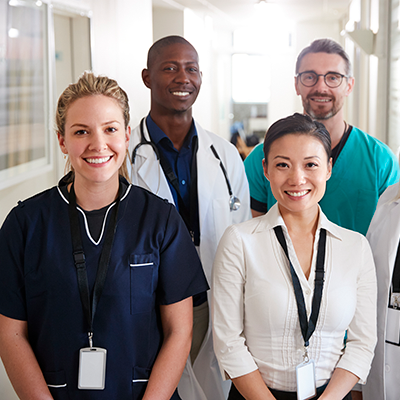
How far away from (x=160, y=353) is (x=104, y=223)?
15.7 inches

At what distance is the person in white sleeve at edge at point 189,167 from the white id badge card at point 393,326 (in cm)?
65

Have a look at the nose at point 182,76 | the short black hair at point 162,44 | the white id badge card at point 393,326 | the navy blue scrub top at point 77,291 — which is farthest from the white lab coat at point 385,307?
the short black hair at point 162,44

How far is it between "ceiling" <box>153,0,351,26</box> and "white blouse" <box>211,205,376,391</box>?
416cm

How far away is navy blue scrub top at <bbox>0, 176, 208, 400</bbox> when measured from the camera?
1176mm

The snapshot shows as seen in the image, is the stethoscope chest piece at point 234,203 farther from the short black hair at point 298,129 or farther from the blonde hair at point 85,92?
the blonde hair at point 85,92

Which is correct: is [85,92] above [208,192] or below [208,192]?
above

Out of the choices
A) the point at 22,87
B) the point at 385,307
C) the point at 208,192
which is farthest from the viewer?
the point at 22,87

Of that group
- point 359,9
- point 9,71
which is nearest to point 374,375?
point 9,71

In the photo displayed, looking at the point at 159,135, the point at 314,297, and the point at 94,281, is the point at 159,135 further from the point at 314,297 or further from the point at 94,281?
the point at 314,297

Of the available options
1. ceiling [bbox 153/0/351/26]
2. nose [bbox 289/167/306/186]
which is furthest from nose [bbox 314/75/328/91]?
ceiling [bbox 153/0/351/26]

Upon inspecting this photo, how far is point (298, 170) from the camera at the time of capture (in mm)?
1260

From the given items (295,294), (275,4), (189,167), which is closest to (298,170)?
(295,294)

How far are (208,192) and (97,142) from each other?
24.8 inches

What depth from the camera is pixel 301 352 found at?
1.24 metres
